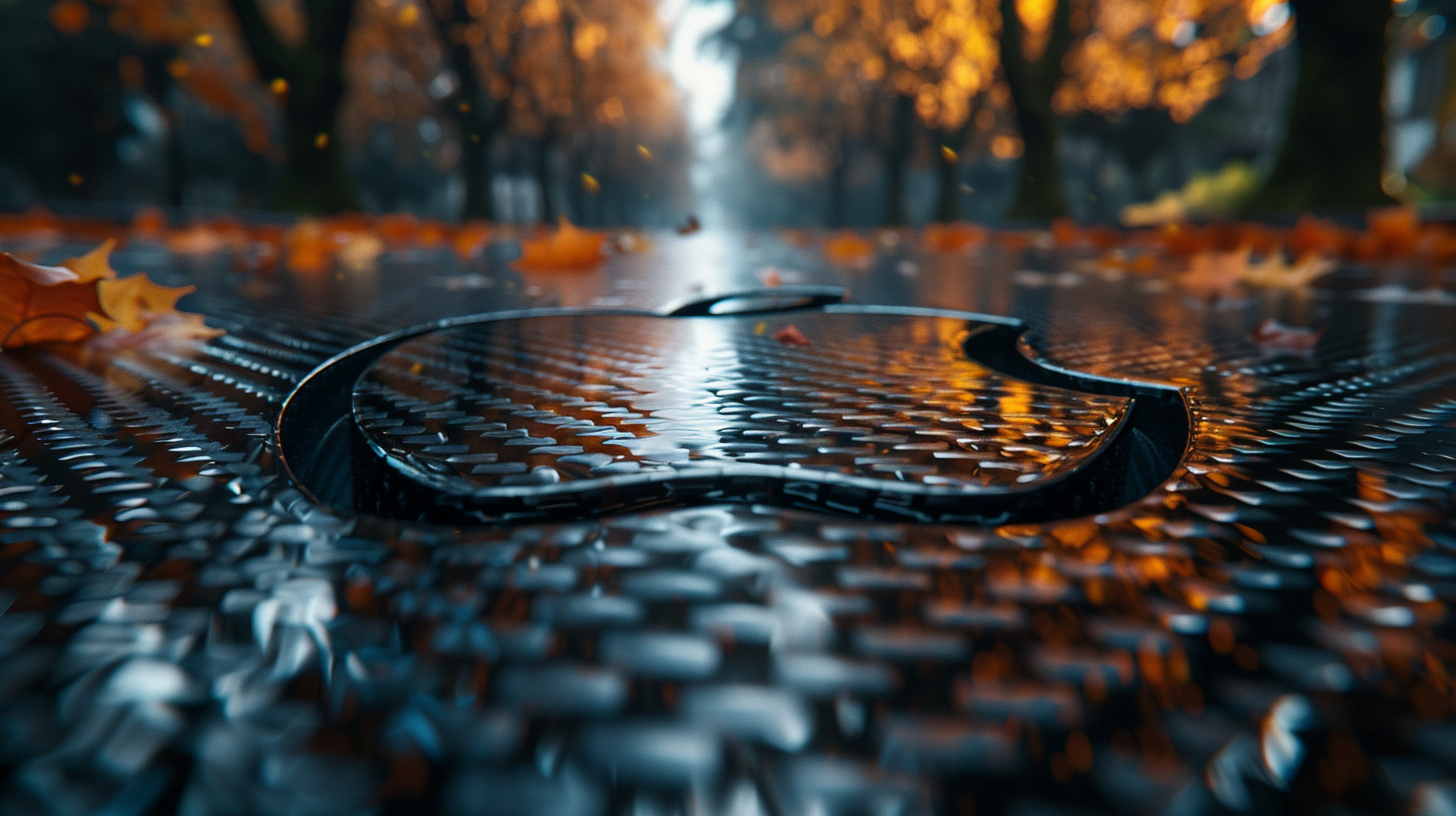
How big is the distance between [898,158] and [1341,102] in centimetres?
1440

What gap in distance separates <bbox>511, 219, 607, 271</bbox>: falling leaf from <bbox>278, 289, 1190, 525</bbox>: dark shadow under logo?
1.43 meters

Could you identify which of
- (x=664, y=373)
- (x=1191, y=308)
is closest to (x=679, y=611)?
(x=664, y=373)

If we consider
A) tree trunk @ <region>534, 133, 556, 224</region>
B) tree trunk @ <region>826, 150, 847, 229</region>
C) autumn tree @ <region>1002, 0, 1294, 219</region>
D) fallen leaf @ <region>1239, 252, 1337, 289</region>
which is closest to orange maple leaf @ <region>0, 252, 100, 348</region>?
fallen leaf @ <region>1239, 252, 1337, 289</region>

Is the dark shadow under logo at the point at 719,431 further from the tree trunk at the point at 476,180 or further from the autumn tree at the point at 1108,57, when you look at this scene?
the tree trunk at the point at 476,180

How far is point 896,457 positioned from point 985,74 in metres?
19.1

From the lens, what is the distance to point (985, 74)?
17.3 m

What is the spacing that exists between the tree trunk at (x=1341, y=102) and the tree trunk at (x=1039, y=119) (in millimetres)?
4435

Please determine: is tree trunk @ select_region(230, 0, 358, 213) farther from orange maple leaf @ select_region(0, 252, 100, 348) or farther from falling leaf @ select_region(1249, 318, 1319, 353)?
falling leaf @ select_region(1249, 318, 1319, 353)

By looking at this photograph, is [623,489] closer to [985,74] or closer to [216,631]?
[216,631]

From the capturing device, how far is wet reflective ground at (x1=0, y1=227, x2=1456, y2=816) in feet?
0.69

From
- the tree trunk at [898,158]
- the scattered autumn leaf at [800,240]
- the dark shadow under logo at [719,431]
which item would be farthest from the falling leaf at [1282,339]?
the tree trunk at [898,158]

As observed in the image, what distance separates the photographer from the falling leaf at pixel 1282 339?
3.48 ft

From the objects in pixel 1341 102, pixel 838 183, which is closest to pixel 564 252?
pixel 1341 102

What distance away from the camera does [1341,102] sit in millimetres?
6336
